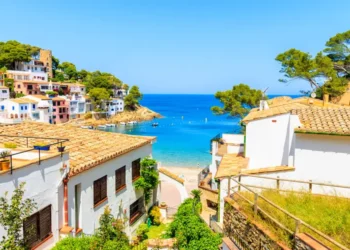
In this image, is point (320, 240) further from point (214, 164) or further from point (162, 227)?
point (214, 164)

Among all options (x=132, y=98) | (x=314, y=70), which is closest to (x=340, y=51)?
(x=314, y=70)

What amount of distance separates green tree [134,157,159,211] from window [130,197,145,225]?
1.38ft

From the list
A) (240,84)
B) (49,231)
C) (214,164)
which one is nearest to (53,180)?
(49,231)

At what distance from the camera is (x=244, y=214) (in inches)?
346

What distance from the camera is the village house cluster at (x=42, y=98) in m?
73.6

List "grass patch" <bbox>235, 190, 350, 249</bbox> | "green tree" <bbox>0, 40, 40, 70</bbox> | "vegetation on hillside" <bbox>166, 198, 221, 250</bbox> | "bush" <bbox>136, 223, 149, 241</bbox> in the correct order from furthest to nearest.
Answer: "green tree" <bbox>0, 40, 40, 70</bbox> → "bush" <bbox>136, 223, 149, 241</bbox> → "vegetation on hillside" <bbox>166, 198, 221, 250</bbox> → "grass patch" <bbox>235, 190, 350, 249</bbox>

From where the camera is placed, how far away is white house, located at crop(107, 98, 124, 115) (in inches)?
4308

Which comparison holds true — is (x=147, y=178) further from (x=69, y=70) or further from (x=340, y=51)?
(x=69, y=70)

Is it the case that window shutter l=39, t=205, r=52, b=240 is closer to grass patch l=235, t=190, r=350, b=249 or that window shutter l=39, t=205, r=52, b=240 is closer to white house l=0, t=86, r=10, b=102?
grass patch l=235, t=190, r=350, b=249

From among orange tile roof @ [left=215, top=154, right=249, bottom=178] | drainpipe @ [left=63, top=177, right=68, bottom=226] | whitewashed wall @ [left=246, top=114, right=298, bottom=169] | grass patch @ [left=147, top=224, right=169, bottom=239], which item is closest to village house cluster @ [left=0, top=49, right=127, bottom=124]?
grass patch @ [left=147, top=224, right=169, bottom=239]

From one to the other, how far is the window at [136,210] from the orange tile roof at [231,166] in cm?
566

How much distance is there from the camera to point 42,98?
7981 centimetres

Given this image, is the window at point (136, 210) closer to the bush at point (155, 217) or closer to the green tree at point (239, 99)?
the bush at point (155, 217)

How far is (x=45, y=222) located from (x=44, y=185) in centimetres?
143
